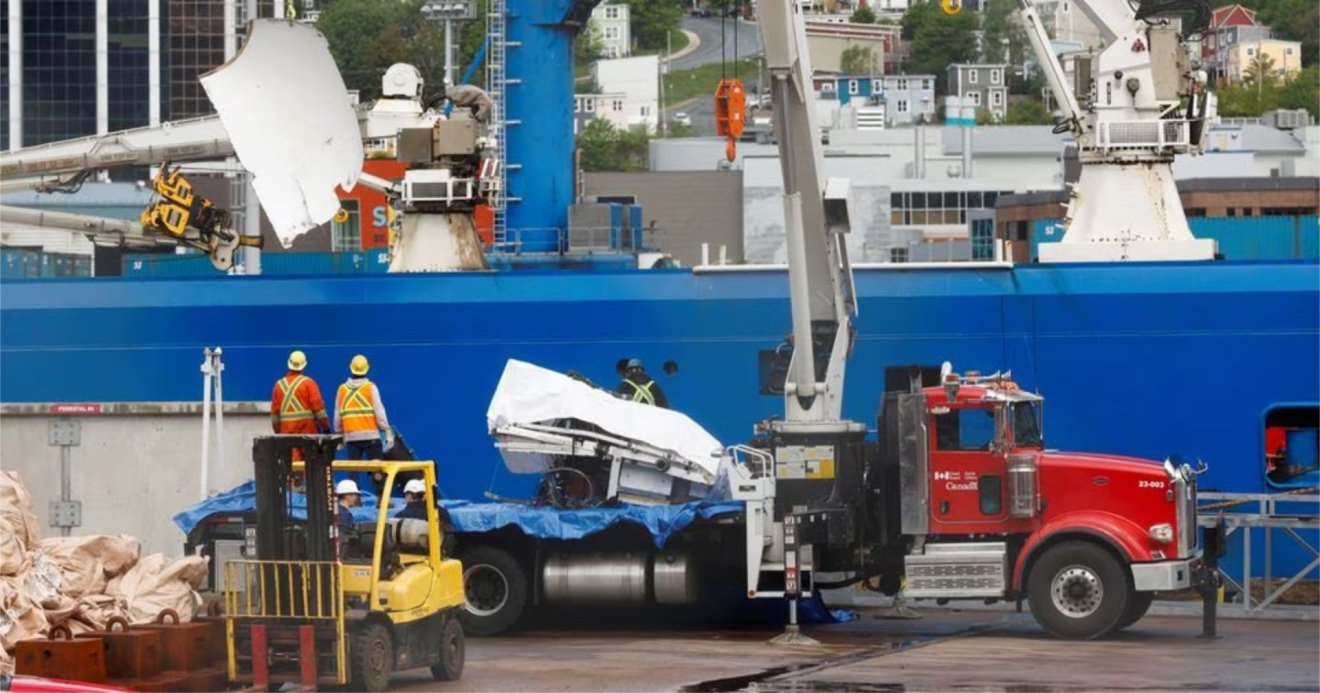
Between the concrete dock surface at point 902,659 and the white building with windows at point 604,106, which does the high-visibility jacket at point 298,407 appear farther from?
the white building with windows at point 604,106

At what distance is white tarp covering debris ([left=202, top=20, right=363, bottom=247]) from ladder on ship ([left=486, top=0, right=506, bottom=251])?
3742mm

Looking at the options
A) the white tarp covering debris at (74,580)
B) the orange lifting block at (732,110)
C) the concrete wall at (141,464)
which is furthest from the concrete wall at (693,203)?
the white tarp covering debris at (74,580)

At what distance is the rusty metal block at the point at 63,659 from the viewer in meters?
16.7

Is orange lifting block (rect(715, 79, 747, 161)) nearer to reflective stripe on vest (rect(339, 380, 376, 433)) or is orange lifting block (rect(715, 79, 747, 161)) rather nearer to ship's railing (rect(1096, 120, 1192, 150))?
reflective stripe on vest (rect(339, 380, 376, 433))

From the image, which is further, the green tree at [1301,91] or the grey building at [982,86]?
the green tree at [1301,91]

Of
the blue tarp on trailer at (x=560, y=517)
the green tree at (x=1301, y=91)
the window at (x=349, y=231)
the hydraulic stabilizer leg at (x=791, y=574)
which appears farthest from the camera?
the green tree at (x=1301, y=91)

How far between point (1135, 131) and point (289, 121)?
11.1 meters

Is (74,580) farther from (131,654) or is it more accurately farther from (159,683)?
(159,683)

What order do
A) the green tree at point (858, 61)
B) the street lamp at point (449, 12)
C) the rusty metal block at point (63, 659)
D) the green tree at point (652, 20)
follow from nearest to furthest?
the rusty metal block at point (63, 659), the street lamp at point (449, 12), the green tree at point (652, 20), the green tree at point (858, 61)

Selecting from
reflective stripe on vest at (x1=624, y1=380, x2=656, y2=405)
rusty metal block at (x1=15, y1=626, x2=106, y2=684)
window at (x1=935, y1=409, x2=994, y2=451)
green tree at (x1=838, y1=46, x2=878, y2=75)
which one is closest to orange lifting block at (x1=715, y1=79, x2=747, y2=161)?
reflective stripe on vest at (x1=624, y1=380, x2=656, y2=405)

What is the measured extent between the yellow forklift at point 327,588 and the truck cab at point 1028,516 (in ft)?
18.8

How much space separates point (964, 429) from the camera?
22000 mm

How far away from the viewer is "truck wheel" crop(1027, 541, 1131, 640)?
842 inches

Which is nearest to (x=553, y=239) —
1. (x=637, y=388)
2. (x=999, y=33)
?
(x=637, y=388)
